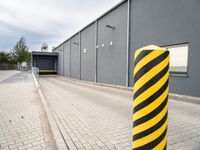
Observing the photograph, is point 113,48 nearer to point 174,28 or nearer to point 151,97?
point 174,28

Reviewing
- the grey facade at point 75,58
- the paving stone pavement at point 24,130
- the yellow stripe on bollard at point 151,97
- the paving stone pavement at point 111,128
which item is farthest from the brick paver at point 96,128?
the grey facade at point 75,58

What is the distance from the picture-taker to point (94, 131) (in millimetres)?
3596

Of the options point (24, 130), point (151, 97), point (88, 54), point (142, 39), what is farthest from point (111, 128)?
point (88, 54)

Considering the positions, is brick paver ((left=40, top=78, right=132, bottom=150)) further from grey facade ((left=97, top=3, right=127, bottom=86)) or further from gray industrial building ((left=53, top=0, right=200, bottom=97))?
grey facade ((left=97, top=3, right=127, bottom=86))

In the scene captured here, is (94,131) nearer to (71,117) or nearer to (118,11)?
(71,117)

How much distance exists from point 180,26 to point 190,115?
14.2 feet

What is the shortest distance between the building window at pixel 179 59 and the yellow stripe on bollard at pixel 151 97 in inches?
253

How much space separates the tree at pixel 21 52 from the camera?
60969 mm

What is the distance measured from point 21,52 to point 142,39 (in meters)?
63.2

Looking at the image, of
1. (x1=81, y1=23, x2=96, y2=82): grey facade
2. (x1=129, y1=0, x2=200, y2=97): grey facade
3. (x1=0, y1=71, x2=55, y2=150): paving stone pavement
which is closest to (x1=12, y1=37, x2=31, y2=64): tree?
(x1=81, y1=23, x2=96, y2=82): grey facade

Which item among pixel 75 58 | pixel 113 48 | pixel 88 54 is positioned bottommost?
pixel 75 58

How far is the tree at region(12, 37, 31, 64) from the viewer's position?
6097 centimetres

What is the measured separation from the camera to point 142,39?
958 cm

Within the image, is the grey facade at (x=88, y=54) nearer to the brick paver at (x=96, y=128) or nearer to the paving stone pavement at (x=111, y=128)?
the brick paver at (x=96, y=128)
